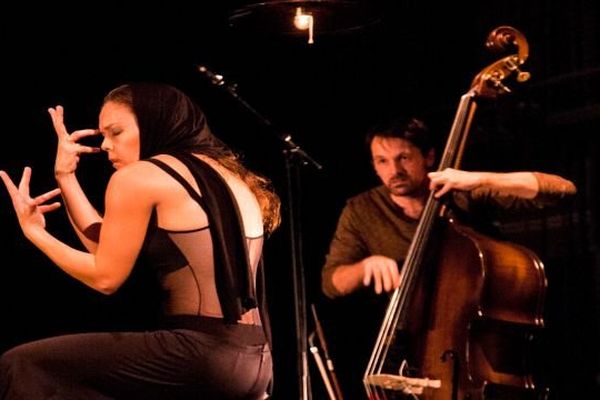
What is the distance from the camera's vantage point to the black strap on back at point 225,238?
2.57 metres

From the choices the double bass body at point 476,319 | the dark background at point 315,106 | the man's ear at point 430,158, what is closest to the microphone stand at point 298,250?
the dark background at point 315,106

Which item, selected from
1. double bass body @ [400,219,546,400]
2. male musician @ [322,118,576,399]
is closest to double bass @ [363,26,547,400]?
double bass body @ [400,219,546,400]

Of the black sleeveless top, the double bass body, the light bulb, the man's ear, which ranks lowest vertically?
the double bass body

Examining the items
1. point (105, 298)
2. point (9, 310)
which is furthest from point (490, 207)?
point (9, 310)

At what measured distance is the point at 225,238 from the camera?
261 centimetres

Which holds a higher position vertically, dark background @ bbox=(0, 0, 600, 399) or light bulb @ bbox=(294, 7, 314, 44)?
light bulb @ bbox=(294, 7, 314, 44)

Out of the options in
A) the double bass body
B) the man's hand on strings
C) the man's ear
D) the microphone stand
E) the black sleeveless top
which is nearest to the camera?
the black sleeveless top

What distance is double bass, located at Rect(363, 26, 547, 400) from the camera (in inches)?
125

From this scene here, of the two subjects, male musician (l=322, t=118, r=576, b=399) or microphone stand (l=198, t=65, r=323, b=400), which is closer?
microphone stand (l=198, t=65, r=323, b=400)

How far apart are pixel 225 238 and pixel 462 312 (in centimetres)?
98

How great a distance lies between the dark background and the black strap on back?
42.4 inches

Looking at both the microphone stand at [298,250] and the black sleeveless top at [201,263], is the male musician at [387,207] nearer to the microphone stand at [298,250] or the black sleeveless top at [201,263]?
the microphone stand at [298,250]

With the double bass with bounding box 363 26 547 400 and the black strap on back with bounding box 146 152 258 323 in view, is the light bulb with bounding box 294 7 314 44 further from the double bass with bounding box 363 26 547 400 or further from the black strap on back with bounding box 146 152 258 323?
the black strap on back with bounding box 146 152 258 323

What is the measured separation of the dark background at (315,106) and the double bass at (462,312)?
0.75m
